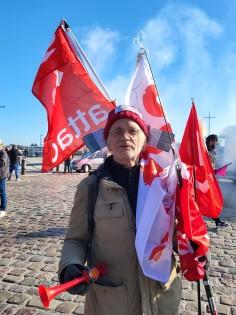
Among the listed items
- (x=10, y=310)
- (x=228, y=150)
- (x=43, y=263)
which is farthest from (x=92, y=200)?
(x=228, y=150)

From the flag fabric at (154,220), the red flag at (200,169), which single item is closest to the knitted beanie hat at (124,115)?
the flag fabric at (154,220)

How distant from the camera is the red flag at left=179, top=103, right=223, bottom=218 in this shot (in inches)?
107

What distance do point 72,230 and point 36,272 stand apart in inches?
133

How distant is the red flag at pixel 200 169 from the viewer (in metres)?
2.72

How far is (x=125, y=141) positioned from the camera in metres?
2.24

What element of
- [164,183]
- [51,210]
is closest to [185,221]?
[164,183]

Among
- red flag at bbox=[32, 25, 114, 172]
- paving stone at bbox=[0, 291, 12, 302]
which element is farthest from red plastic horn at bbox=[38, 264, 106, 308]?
paving stone at bbox=[0, 291, 12, 302]

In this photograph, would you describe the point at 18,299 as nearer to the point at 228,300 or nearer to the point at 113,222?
the point at 228,300

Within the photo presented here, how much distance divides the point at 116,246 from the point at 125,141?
66 cm

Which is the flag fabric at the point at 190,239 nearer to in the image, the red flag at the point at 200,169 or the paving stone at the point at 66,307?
the red flag at the point at 200,169

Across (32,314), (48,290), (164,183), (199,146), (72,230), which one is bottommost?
(32,314)

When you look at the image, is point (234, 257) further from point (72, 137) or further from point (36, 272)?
point (72, 137)

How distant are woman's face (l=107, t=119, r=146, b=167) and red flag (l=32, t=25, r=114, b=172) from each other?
88cm

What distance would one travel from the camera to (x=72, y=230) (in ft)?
7.30
